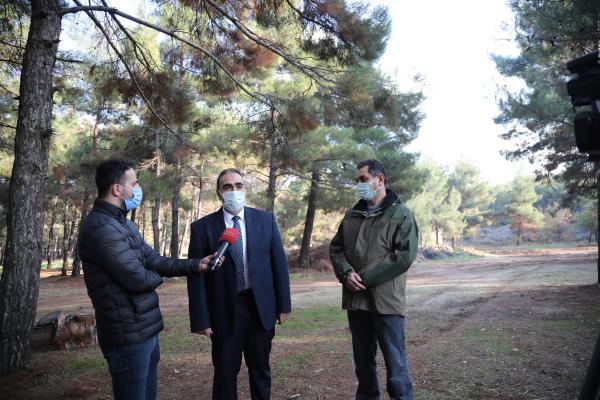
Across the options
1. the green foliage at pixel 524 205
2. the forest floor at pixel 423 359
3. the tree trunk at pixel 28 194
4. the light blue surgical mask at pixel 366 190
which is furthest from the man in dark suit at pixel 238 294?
the green foliage at pixel 524 205

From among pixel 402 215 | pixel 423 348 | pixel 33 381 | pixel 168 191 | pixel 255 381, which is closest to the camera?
pixel 255 381

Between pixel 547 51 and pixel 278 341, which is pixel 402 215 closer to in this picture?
pixel 278 341

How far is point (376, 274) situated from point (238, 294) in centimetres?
102

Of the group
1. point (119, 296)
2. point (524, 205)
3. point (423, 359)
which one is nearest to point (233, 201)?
point (119, 296)

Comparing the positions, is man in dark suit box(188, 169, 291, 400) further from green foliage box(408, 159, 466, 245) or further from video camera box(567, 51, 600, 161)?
green foliage box(408, 159, 466, 245)

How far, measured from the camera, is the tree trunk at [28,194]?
4.76 meters

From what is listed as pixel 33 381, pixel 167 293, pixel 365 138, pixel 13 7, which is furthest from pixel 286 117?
pixel 365 138

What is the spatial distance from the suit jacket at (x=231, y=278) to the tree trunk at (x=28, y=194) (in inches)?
117

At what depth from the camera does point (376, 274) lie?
10.2ft

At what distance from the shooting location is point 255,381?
299cm

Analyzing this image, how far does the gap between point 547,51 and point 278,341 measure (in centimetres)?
892

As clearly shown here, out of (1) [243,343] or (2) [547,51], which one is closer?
(1) [243,343]

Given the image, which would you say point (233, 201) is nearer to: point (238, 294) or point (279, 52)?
point (238, 294)

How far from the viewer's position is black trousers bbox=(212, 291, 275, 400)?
294 cm
